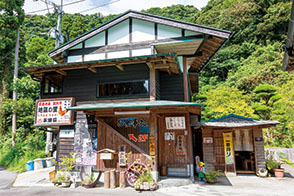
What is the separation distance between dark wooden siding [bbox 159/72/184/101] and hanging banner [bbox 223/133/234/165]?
12.1ft

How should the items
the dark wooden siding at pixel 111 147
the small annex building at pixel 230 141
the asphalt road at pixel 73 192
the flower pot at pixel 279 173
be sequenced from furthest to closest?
1. the small annex building at pixel 230 141
2. the flower pot at pixel 279 173
3. the dark wooden siding at pixel 111 147
4. the asphalt road at pixel 73 192

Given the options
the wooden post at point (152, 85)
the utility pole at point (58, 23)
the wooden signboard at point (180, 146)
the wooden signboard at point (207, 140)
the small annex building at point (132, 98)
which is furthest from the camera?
the utility pole at point (58, 23)

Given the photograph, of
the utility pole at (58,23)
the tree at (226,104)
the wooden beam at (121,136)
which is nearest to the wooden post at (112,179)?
the wooden beam at (121,136)

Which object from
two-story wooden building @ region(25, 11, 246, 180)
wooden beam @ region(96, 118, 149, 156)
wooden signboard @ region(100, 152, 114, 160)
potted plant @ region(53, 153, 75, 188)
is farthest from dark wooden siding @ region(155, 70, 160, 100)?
potted plant @ region(53, 153, 75, 188)

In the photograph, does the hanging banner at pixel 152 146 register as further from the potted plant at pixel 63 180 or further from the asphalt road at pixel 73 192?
the potted plant at pixel 63 180

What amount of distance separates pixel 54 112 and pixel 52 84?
2169 mm

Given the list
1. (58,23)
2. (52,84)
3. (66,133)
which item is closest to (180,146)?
(66,133)

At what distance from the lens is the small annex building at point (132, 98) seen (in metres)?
8.68

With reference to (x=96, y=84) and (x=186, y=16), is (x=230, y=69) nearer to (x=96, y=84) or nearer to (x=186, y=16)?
(x=186, y=16)

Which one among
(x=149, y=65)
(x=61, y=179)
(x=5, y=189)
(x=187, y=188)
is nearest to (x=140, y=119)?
(x=149, y=65)

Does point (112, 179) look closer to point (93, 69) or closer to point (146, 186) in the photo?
point (146, 186)

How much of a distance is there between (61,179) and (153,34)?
28.1ft

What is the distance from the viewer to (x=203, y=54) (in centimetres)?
1133

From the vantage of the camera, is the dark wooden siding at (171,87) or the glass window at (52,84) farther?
the glass window at (52,84)
